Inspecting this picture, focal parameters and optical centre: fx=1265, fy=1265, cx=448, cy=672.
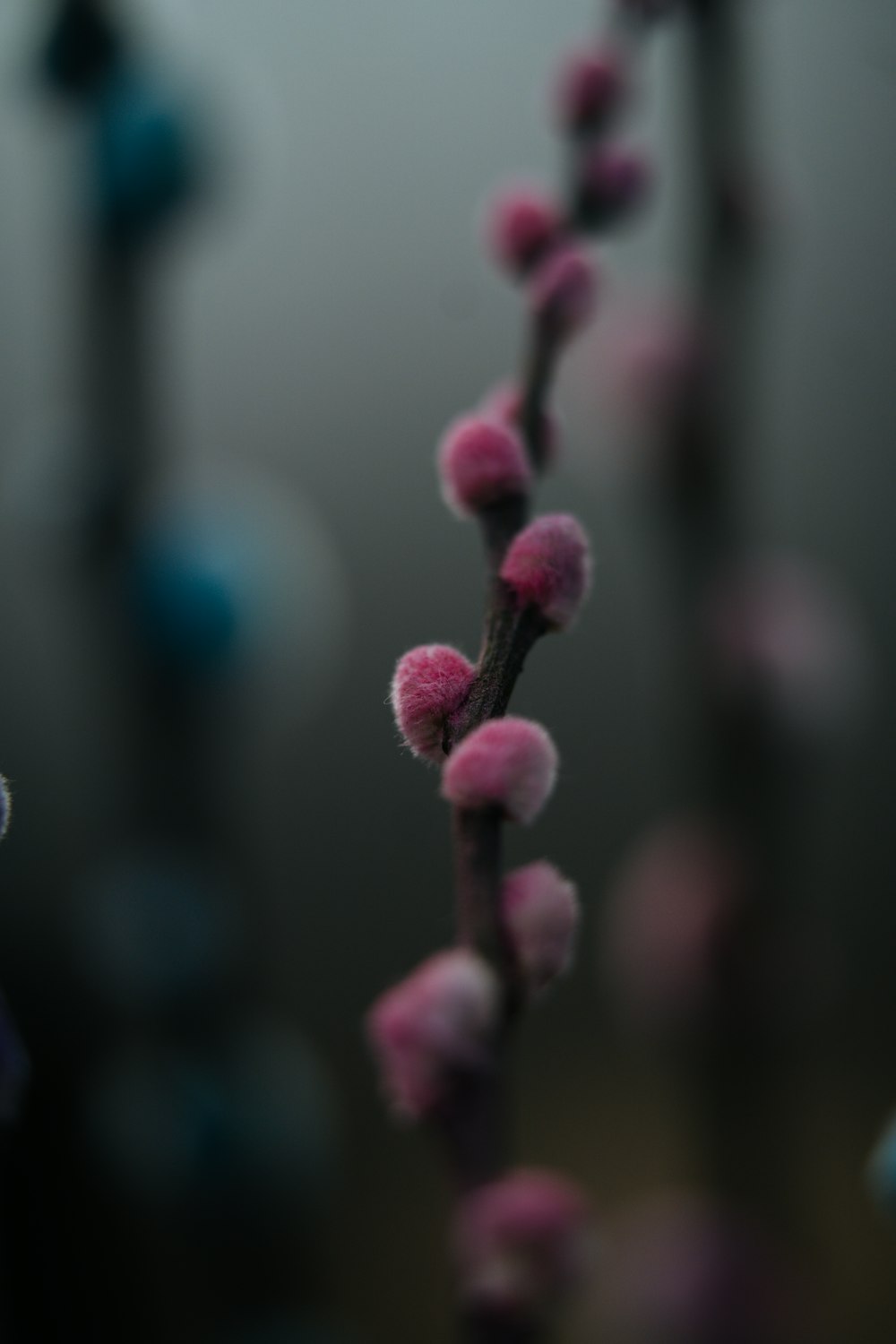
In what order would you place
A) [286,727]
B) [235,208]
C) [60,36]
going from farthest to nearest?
1. [286,727]
2. [235,208]
3. [60,36]

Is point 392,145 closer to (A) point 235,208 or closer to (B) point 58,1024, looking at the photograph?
(A) point 235,208

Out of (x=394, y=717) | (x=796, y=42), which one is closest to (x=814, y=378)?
(x=796, y=42)

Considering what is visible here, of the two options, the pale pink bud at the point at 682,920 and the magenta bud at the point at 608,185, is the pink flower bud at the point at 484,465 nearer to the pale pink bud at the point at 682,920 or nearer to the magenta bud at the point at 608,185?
the magenta bud at the point at 608,185

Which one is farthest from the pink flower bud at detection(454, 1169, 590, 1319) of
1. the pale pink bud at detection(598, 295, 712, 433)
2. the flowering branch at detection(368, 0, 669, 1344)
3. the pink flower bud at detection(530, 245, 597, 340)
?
the pale pink bud at detection(598, 295, 712, 433)

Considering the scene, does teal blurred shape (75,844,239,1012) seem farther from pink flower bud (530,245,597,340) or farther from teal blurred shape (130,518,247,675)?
pink flower bud (530,245,597,340)

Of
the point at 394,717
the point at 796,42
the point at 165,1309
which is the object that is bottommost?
the point at 165,1309

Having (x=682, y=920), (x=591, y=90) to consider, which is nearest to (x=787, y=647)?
(x=682, y=920)

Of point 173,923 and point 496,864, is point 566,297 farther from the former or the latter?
point 173,923
